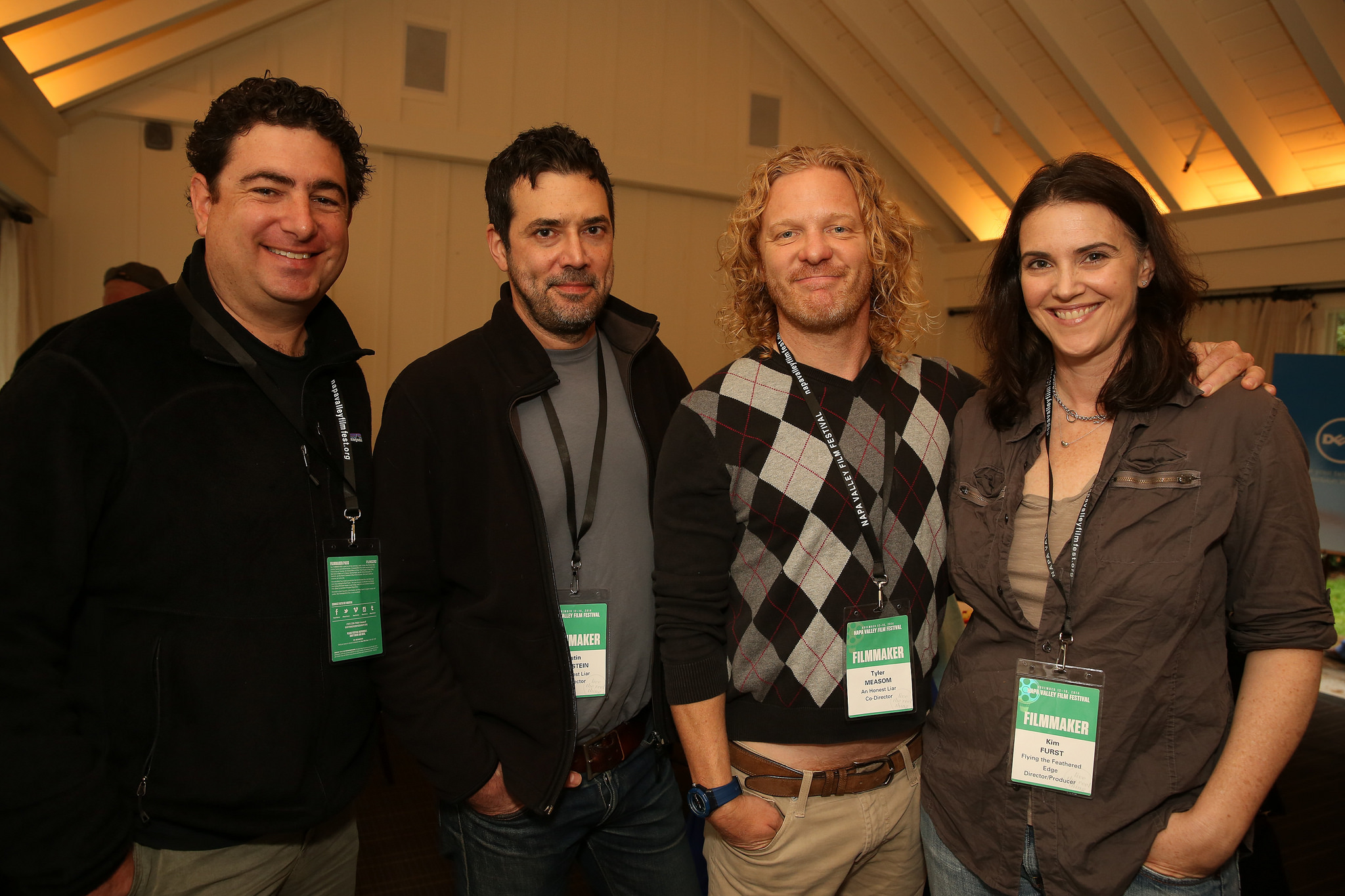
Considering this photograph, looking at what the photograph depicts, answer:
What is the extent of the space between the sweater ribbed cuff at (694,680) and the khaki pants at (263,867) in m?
0.70

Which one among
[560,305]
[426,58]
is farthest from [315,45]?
[560,305]

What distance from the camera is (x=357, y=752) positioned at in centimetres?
156

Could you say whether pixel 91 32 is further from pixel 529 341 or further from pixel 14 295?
pixel 529 341

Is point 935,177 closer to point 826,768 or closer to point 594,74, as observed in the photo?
point 594,74

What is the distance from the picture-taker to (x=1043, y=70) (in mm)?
6695

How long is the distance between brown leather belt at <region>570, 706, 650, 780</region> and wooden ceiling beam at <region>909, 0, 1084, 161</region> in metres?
6.19

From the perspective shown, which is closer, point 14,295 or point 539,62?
point 14,295

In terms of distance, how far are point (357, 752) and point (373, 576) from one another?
1.09 feet

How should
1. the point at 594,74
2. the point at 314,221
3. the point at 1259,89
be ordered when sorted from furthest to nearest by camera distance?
the point at 594,74 → the point at 1259,89 → the point at 314,221

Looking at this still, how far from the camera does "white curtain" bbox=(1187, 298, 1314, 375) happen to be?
632 cm

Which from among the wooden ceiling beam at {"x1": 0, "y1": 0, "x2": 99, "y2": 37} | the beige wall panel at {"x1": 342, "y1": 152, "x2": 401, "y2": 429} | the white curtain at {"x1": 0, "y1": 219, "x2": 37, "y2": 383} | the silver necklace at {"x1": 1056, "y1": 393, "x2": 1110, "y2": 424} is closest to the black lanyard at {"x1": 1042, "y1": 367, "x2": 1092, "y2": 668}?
the silver necklace at {"x1": 1056, "y1": 393, "x2": 1110, "y2": 424}

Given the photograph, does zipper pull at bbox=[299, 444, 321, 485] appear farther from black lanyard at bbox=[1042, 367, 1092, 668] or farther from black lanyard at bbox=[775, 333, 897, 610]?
black lanyard at bbox=[1042, 367, 1092, 668]

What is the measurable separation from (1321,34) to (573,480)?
18.3 feet

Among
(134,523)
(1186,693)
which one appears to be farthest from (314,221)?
(1186,693)
